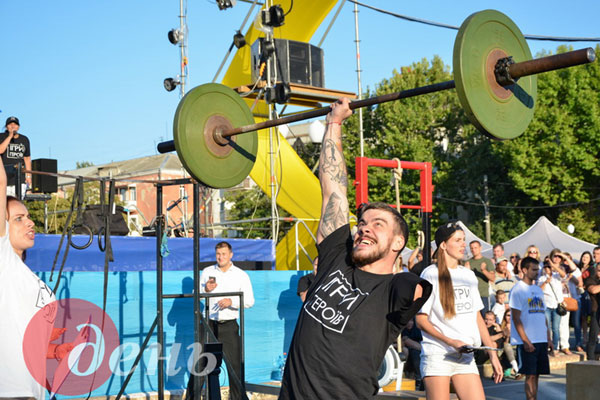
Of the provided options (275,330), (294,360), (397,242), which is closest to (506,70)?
(397,242)

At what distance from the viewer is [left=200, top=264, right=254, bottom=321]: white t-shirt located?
769cm

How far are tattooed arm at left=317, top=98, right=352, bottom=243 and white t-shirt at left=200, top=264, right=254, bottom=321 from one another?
420cm

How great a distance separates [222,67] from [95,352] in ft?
22.8

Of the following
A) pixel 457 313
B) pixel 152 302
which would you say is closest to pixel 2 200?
pixel 457 313

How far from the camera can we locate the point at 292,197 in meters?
12.9

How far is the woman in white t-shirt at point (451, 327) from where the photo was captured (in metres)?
4.78

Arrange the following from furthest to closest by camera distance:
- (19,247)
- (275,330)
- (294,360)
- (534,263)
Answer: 1. (275,330)
2. (534,263)
3. (19,247)
4. (294,360)

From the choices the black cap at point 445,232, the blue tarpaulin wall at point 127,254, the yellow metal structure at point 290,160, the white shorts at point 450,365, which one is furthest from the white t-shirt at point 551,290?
the white shorts at point 450,365

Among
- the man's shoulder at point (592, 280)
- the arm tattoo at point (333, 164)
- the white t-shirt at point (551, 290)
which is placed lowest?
the white t-shirt at point (551, 290)

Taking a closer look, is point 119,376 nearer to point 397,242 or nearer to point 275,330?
point 275,330

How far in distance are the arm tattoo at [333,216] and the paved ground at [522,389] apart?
512 centimetres

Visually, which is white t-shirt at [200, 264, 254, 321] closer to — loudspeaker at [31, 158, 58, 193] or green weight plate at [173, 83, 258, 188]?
green weight plate at [173, 83, 258, 188]

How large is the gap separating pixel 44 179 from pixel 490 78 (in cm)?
775

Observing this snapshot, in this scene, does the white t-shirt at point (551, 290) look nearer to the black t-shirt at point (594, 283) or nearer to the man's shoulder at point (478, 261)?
the black t-shirt at point (594, 283)
